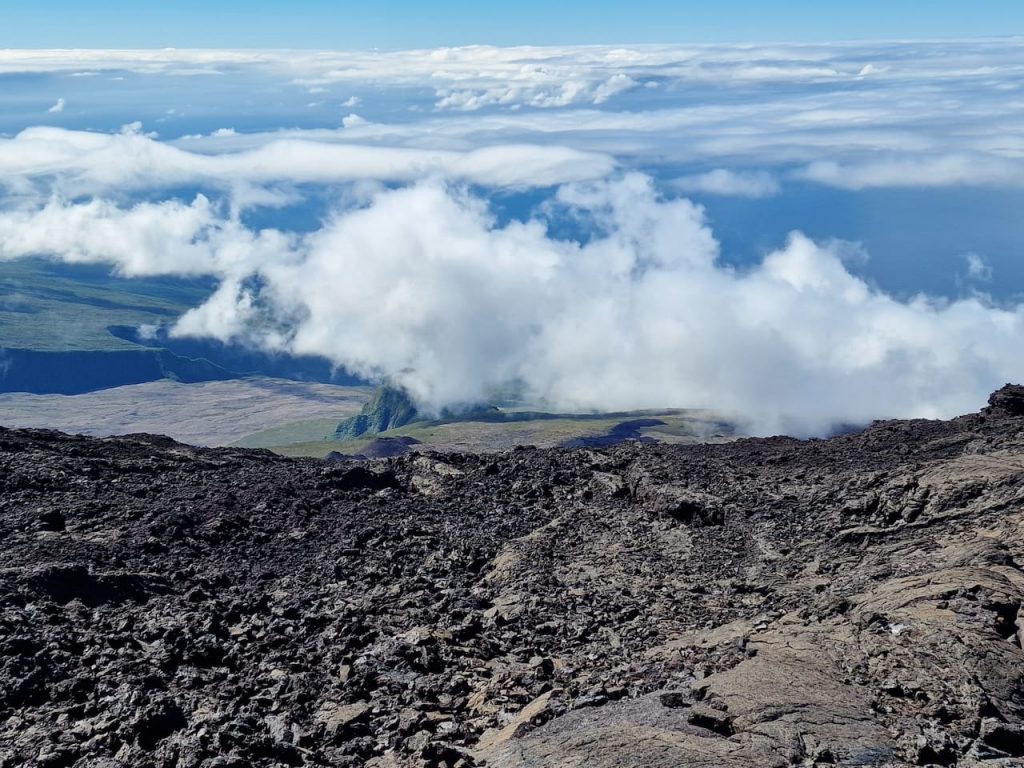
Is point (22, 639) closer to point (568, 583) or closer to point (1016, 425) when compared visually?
point (568, 583)

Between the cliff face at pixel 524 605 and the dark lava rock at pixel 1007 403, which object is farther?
the dark lava rock at pixel 1007 403

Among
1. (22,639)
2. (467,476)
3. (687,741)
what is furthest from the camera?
(467,476)

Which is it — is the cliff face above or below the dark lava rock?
below

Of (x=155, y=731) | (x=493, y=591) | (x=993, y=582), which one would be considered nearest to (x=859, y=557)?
(x=993, y=582)

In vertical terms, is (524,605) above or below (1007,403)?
below

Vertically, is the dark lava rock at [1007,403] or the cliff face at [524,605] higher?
the dark lava rock at [1007,403]

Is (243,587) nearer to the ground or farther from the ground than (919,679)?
nearer to the ground

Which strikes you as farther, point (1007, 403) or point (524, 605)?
point (1007, 403)

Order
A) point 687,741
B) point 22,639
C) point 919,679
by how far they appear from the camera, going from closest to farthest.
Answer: point 687,741
point 919,679
point 22,639
